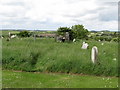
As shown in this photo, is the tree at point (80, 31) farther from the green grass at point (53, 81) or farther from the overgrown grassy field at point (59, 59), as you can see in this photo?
the green grass at point (53, 81)

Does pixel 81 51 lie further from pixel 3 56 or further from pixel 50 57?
pixel 3 56

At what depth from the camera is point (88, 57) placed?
23984mm

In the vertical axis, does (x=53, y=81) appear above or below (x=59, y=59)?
below

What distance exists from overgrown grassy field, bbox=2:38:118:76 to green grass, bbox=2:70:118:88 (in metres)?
1.26

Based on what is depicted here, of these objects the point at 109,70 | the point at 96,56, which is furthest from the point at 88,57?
the point at 109,70

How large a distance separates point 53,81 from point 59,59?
5.27m

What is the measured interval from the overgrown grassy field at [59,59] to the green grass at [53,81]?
4.12 feet

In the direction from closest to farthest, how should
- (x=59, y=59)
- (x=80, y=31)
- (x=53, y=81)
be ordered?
(x=53, y=81)
(x=59, y=59)
(x=80, y=31)

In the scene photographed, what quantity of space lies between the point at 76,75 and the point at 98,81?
120 inches

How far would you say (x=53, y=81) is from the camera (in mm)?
19156

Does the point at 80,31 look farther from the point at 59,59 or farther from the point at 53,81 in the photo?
the point at 53,81

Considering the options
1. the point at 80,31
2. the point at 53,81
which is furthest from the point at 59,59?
the point at 80,31

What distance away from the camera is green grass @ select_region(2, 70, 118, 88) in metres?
17.5

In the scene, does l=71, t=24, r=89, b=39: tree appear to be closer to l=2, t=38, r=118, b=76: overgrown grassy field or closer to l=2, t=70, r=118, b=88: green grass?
l=2, t=38, r=118, b=76: overgrown grassy field
